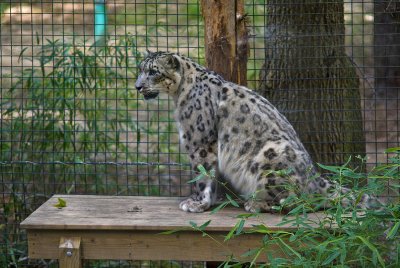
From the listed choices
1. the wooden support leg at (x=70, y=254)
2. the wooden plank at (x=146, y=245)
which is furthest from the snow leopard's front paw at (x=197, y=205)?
the wooden support leg at (x=70, y=254)

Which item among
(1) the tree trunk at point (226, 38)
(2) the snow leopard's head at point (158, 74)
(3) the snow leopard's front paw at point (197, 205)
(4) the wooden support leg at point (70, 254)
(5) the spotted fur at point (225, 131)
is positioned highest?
(1) the tree trunk at point (226, 38)

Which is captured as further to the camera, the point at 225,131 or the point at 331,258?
the point at 225,131

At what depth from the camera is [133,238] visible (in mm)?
5309

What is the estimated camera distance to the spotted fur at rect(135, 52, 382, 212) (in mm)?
5504

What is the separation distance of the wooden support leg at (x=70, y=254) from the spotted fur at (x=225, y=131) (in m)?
0.78

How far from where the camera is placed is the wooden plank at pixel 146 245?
5250 mm

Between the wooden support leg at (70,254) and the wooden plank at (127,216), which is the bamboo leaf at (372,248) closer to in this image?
the wooden plank at (127,216)

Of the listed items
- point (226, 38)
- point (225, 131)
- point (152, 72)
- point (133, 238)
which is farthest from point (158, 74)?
point (133, 238)

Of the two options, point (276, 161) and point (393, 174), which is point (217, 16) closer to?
point (276, 161)

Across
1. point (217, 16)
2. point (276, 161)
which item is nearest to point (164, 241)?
point (276, 161)

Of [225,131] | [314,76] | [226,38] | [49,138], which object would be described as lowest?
[49,138]

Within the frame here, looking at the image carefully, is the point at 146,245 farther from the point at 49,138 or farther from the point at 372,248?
the point at 49,138

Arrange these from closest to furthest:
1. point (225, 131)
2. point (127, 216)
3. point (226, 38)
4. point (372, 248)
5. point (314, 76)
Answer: point (372, 248) < point (127, 216) < point (225, 131) < point (226, 38) < point (314, 76)

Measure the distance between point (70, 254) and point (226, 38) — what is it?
6.62 ft
